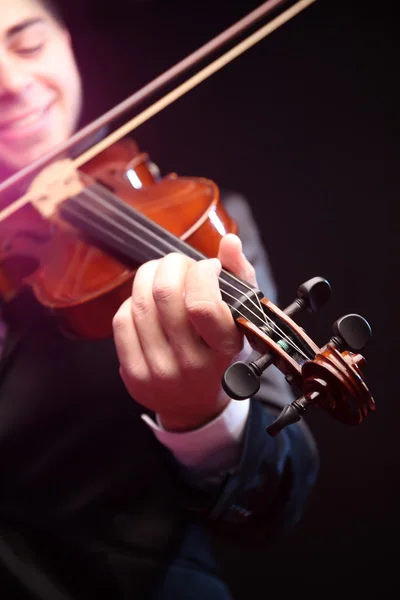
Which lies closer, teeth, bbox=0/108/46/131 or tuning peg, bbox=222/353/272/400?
tuning peg, bbox=222/353/272/400

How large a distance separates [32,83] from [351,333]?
75 cm

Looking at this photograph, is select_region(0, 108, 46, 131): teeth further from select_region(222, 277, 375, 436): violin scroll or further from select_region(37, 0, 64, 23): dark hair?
select_region(222, 277, 375, 436): violin scroll

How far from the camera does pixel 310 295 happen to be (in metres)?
0.53

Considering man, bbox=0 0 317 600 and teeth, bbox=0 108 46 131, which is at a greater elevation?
teeth, bbox=0 108 46 131

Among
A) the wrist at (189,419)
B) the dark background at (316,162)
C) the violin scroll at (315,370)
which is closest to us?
the violin scroll at (315,370)

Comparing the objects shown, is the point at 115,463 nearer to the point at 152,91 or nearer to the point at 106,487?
the point at 106,487

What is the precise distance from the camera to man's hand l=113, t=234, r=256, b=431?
53cm

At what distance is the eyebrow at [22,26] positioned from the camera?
3.08 feet

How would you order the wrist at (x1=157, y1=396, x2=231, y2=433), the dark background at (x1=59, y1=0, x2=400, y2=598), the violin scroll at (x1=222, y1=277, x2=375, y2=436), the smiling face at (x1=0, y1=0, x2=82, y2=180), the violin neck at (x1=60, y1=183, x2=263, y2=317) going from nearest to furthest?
the violin scroll at (x1=222, y1=277, x2=375, y2=436) → the violin neck at (x1=60, y1=183, x2=263, y2=317) → the wrist at (x1=157, y1=396, x2=231, y2=433) → the dark background at (x1=59, y1=0, x2=400, y2=598) → the smiling face at (x1=0, y1=0, x2=82, y2=180)

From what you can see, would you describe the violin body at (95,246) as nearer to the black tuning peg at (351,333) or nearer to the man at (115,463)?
the man at (115,463)

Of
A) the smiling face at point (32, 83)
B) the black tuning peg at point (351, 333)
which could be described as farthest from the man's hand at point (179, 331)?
the smiling face at point (32, 83)

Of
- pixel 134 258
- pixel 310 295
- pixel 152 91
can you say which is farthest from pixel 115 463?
pixel 152 91

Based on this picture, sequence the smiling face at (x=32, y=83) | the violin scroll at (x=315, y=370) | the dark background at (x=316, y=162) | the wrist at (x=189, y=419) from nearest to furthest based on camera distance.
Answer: the violin scroll at (x=315, y=370) → the wrist at (x=189, y=419) → the dark background at (x=316, y=162) → the smiling face at (x=32, y=83)

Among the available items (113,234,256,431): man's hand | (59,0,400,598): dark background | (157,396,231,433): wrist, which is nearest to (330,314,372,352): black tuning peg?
(113,234,256,431): man's hand
